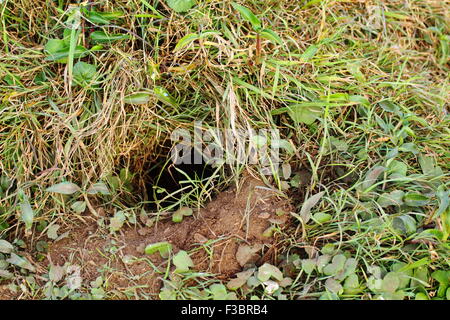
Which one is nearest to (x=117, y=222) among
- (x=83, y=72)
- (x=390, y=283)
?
(x=83, y=72)

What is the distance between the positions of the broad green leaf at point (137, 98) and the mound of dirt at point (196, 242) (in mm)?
369

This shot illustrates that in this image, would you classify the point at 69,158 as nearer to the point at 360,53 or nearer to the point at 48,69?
the point at 48,69

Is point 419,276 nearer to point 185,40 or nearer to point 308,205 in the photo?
point 308,205

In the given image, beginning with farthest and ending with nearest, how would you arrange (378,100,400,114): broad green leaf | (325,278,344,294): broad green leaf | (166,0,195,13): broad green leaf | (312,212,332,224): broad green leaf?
(378,100,400,114): broad green leaf, (166,0,195,13): broad green leaf, (312,212,332,224): broad green leaf, (325,278,344,294): broad green leaf

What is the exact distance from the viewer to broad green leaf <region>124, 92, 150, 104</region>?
1597mm

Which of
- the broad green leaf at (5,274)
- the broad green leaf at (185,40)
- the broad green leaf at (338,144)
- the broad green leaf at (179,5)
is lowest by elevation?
the broad green leaf at (5,274)

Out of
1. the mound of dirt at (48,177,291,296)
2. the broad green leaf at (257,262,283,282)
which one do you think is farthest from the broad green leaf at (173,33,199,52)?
the broad green leaf at (257,262,283,282)

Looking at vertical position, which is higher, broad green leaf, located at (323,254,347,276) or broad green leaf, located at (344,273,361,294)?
broad green leaf, located at (323,254,347,276)

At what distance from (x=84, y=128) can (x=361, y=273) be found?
899 mm

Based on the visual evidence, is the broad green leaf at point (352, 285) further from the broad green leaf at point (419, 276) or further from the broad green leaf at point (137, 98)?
the broad green leaf at point (137, 98)

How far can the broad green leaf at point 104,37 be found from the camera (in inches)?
64.1

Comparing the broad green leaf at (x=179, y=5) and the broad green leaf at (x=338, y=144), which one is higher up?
the broad green leaf at (x=179, y=5)

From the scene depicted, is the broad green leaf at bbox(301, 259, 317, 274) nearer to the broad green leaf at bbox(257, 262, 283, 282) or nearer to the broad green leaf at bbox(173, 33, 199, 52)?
the broad green leaf at bbox(257, 262, 283, 282)

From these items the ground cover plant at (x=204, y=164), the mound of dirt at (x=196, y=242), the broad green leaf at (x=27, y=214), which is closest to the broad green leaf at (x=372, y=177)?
the ground cover plant at (x=204, y=164)
